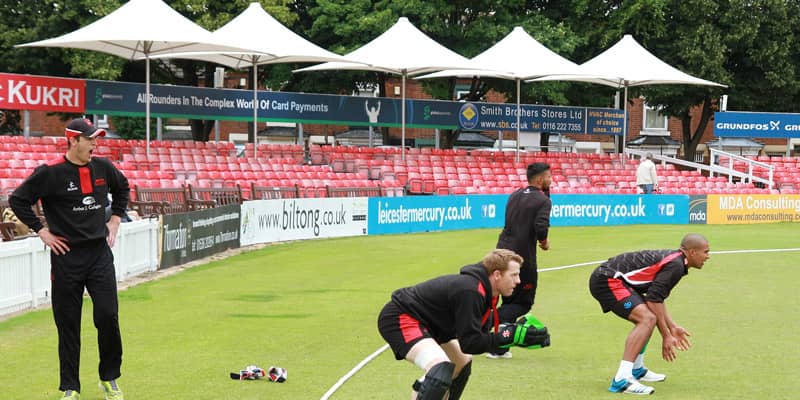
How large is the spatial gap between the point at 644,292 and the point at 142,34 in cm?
2205

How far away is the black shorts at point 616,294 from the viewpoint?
9852 mm

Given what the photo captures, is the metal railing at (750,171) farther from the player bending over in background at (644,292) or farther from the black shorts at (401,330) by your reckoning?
the black shorts at (401,330)


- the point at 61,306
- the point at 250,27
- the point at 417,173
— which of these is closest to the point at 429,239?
the point at 417,173

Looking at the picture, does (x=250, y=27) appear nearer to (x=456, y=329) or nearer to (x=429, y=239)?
(x=429, y=239)

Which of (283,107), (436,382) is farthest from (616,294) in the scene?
(283,107)

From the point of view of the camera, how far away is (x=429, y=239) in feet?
91.4

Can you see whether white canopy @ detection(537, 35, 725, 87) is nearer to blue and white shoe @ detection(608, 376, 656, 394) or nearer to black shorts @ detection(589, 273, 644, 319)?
black shorts @ detection(589, 273, 644, 319)

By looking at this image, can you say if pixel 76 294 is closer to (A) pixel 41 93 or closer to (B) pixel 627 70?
(A) pixel 41 93

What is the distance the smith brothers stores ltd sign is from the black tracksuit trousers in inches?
1020

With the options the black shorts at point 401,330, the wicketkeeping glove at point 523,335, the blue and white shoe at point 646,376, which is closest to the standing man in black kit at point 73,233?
the black shorts at point 401,330

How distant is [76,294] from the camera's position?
8602 mm

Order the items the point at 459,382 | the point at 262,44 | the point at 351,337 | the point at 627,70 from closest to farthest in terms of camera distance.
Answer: the point at 459,382
the point at 351,337
the point at 262,44
the point at 627,70

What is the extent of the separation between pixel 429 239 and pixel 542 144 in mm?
25207

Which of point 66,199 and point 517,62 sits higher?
point 517,62
